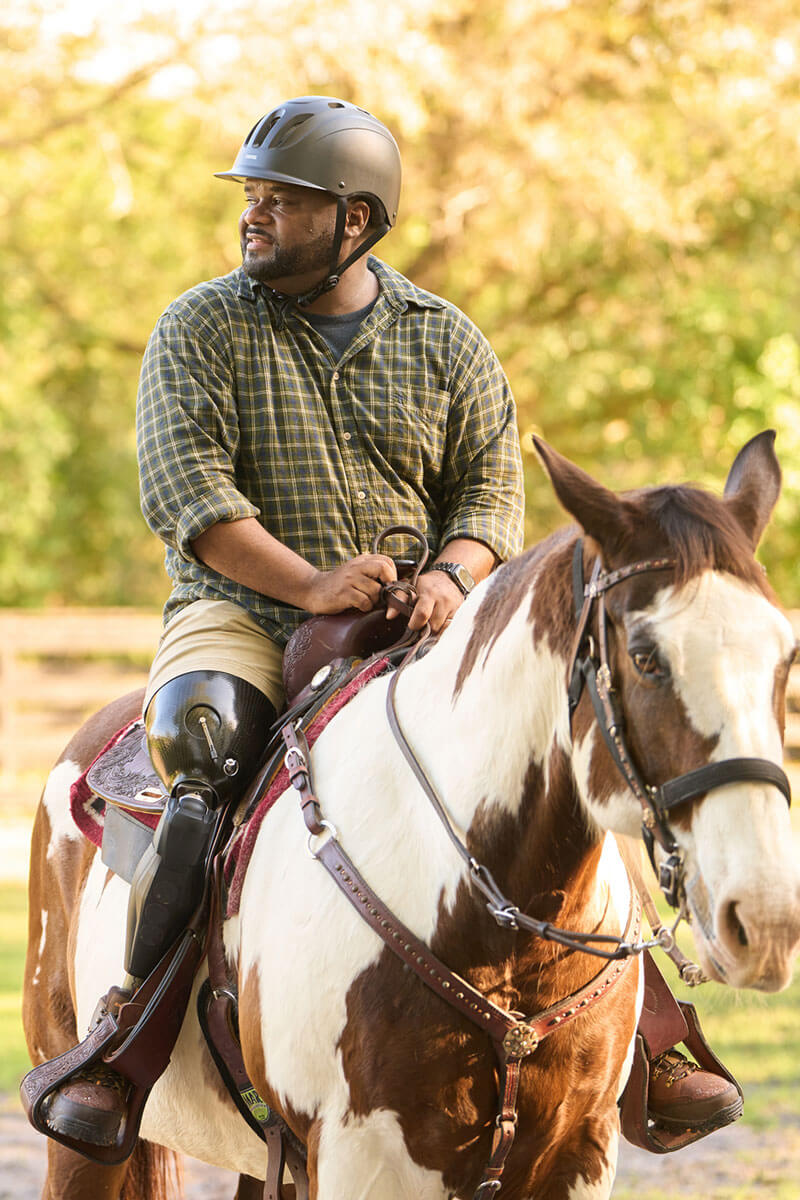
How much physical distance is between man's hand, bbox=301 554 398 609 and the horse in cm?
20

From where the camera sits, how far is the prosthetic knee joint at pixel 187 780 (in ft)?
10.5

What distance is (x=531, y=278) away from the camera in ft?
65.8

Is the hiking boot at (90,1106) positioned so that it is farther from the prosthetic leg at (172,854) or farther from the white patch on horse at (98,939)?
the white patch on horse at (98,939)

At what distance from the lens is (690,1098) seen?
325cm

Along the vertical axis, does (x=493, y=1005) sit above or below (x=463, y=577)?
below

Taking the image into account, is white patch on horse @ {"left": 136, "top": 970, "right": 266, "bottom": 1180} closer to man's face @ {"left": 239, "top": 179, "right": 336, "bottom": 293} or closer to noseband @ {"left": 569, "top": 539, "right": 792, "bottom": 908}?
noseband @ {"left": 569, "top": 539, "right": 792, "bottom": 908}

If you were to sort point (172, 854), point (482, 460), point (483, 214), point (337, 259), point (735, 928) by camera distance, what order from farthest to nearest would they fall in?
point (483, 214) → point (482, 460) → point (337, 259) → point (172, 854) → point (735, 928)

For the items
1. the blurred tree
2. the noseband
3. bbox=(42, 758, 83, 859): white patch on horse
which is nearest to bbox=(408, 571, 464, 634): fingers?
the noseband

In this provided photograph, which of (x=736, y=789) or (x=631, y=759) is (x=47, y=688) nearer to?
(x=631, y=759)

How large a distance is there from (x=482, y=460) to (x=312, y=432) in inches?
18.5

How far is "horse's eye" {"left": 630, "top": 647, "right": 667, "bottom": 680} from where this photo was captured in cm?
226

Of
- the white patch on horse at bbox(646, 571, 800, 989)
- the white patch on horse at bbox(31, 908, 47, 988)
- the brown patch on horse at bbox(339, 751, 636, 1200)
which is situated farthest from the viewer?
the white patch on horse at bbox(31, 908, 47, 988)

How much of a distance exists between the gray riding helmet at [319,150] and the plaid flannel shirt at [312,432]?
0.29 meters

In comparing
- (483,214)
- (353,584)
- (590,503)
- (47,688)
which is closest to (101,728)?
(353,584)
